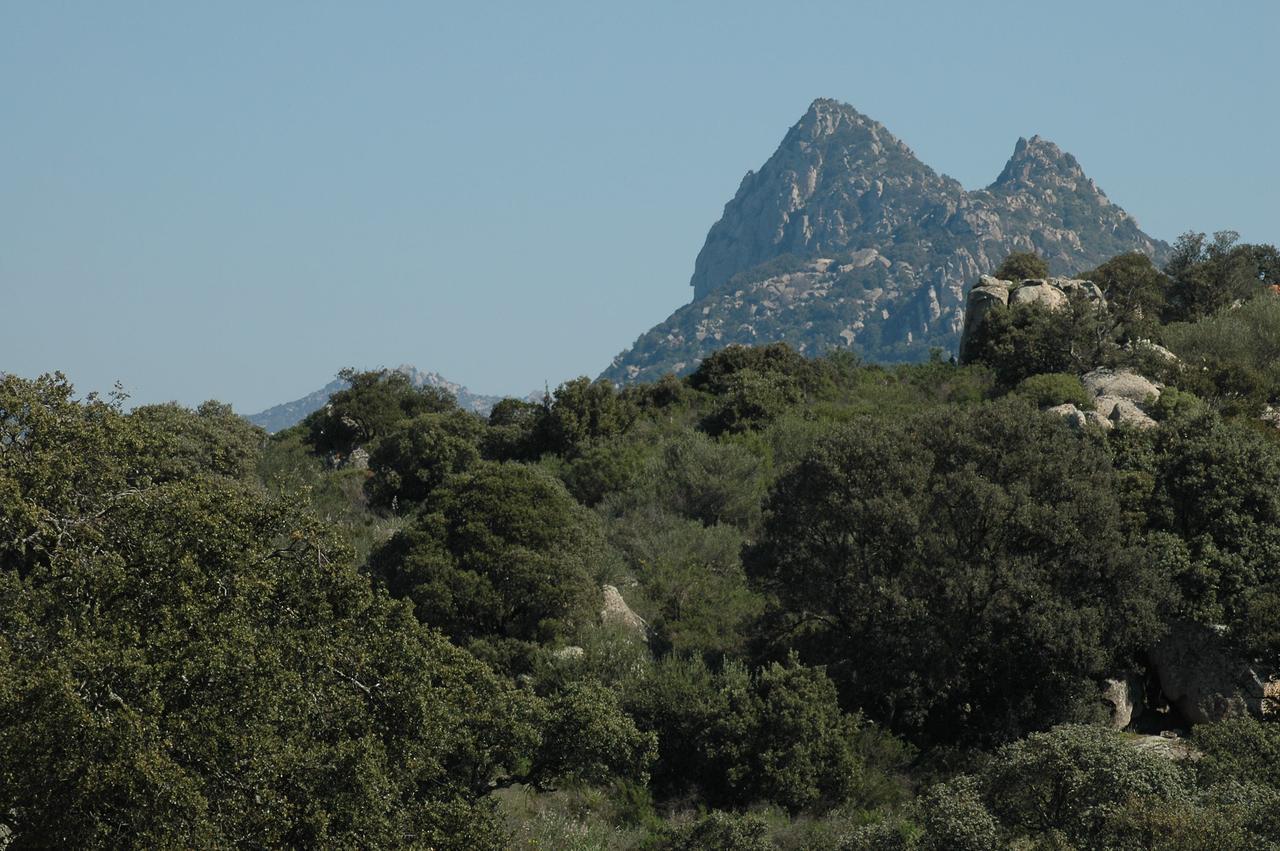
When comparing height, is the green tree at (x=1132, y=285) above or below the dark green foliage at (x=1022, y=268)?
below

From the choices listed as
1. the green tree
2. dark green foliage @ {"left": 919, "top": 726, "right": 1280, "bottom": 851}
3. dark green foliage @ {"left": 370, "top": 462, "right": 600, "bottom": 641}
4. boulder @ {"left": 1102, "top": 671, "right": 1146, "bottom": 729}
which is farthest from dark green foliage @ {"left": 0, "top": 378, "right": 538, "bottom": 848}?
the green tree

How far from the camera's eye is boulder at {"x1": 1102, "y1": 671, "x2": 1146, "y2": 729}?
106 feet

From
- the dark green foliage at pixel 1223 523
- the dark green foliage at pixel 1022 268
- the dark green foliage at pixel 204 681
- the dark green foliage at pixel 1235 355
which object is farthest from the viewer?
the dark green foliage at pixel 1022 268

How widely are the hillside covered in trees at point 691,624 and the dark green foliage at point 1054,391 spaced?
0.55 feet

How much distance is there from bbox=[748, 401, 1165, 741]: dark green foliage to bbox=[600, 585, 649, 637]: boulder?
14.6ft

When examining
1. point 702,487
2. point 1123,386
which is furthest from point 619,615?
point 1123,386

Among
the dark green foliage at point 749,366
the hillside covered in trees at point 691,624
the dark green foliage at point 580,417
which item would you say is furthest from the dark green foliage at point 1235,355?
the dark green foliage at point 580,417

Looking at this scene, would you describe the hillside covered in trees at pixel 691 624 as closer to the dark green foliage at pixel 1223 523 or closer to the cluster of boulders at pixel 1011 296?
the dark green foliage at pixel 1223 523

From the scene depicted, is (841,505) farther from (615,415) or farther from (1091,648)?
(615,415)

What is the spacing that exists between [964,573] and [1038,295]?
35427 millimetres

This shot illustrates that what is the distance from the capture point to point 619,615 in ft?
125

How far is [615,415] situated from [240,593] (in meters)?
42.8

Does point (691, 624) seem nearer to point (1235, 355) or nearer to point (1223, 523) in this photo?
point (1223, 523)

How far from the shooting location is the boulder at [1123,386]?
1793 inches
